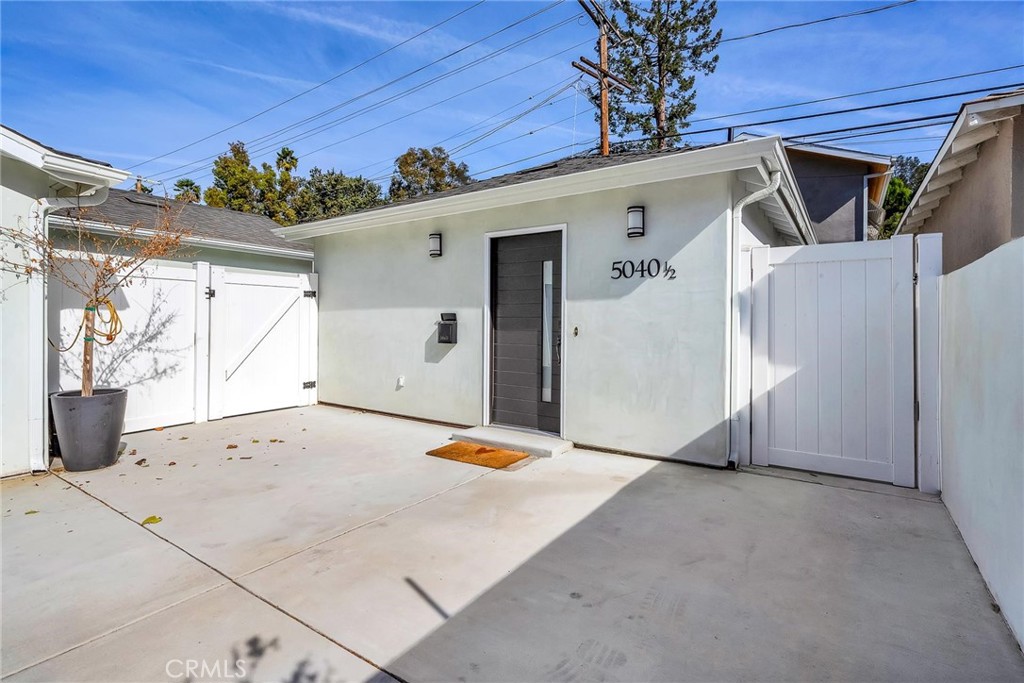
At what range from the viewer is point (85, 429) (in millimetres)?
4168

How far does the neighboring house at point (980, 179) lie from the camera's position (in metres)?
3.51

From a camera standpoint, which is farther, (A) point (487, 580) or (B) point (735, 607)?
(A) point (487, 580)

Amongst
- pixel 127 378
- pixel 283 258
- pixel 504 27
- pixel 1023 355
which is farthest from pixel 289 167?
pixel 1023 355

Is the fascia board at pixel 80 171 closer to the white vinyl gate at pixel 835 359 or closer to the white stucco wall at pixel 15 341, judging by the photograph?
the white stucco wall at pixel 15 341

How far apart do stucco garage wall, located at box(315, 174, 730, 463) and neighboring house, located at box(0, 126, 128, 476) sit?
122 inches

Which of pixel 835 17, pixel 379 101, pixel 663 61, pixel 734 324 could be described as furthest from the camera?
pixel 379 101

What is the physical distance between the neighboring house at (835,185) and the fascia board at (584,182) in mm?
9639

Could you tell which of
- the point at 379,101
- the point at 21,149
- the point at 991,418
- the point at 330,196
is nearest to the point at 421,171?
the point at 330,196

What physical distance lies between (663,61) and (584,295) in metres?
14.1

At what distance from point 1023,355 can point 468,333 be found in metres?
4.60

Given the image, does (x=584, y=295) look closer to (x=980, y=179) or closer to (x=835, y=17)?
(x=980, y=179)

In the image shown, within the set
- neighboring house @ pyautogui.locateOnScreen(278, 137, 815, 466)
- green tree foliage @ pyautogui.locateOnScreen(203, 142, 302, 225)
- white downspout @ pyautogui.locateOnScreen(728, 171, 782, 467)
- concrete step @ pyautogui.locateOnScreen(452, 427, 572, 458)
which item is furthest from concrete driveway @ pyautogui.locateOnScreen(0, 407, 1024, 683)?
green tree foliage @ pyautogui.locateOnScreen(203, 142, 302, 225)

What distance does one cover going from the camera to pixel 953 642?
1.92 m

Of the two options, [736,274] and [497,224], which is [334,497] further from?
[736,274]
